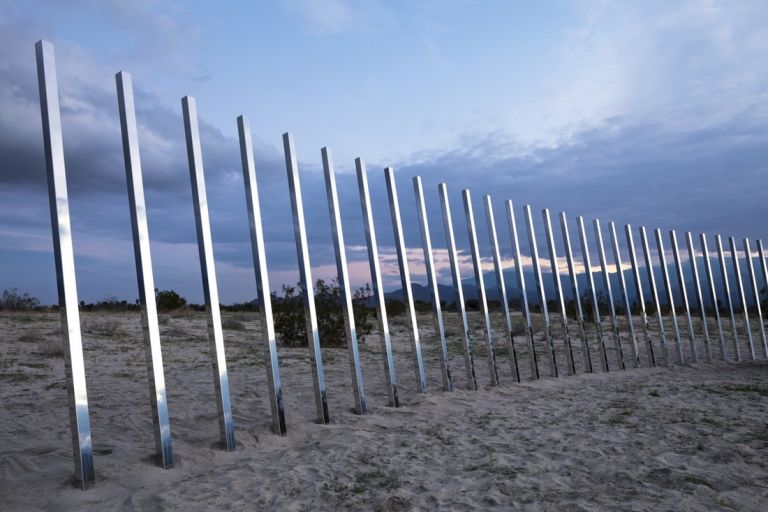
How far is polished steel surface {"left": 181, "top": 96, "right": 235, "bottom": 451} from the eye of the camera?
4.96 meters

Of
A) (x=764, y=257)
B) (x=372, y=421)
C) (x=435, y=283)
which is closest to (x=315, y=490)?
(x=372, y=421)

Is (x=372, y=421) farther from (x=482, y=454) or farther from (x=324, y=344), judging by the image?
(x=324, y=344)

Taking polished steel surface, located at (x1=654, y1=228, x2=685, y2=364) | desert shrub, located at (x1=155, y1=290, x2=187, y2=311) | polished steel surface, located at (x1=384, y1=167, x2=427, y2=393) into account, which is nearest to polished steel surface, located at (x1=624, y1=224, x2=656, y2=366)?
polished steel surface, located at (x1=654, y1=228, x2=685, y2=364)

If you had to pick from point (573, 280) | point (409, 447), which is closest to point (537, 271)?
point (573, 280)

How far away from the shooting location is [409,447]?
4969mm

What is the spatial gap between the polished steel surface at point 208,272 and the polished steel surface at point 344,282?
170cm

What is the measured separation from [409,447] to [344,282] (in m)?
2.32

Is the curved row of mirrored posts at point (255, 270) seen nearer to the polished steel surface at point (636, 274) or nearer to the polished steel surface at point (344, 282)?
the polished steel surface at point (344, 282)

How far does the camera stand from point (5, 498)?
3.97m

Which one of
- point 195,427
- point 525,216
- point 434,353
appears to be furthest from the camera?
point 434,353

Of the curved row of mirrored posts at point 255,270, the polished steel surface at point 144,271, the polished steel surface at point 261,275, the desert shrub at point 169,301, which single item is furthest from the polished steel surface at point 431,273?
the desert shrub at point 169,301

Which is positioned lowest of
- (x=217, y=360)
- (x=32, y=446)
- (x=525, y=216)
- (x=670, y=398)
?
(x=670, y=398)

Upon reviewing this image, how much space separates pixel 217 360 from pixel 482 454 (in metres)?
2.42

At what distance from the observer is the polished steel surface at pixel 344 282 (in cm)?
A: 644
